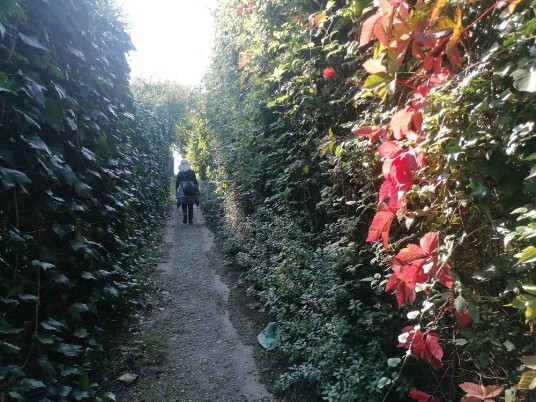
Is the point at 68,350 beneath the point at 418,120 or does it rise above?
beneath

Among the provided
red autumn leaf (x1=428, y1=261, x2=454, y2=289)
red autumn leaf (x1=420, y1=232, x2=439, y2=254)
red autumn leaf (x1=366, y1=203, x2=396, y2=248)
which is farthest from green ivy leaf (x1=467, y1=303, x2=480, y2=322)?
red autumn leaf (x1=366, y1=203, x2=396, y2=248)

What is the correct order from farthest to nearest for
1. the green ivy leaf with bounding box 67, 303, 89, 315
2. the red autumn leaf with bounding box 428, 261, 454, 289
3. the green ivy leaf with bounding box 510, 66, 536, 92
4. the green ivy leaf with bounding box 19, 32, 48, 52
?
the green ivy leaf with bounding box 67, 303, 89, 315 → the green ivy leaf with bounding box 19, 32, 48, 52 → the red autumn leaf with bounding box 428, 261, 454, 289 → the green ivy leaf with bounding box 510, 66, 536, 92

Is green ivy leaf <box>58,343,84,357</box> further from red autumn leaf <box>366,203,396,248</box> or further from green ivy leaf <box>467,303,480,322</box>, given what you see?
green ivy leaf <box>467,303,480,322</box>

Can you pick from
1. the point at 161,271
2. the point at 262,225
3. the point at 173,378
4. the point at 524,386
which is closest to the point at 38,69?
the point at 173,378

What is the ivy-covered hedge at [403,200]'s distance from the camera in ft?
5.11

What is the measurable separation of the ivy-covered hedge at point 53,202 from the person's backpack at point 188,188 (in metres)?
7.31

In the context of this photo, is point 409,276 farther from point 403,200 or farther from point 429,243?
point 403,200

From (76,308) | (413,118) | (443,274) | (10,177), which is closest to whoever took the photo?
(443,274)

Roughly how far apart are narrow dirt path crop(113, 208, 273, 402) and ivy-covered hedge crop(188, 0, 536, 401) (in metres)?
0.55

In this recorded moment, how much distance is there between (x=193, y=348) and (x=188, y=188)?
7.42 m

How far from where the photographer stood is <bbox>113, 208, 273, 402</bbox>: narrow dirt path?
3.40 m

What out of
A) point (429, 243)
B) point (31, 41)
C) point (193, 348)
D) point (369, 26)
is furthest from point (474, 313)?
point (193, 348)

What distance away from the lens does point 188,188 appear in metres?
11.2

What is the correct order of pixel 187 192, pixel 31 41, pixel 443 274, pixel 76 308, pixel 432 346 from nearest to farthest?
pixel 443 274, pixel 432 346, pixel 31 41, pixel 76 308, pixel 187 192
